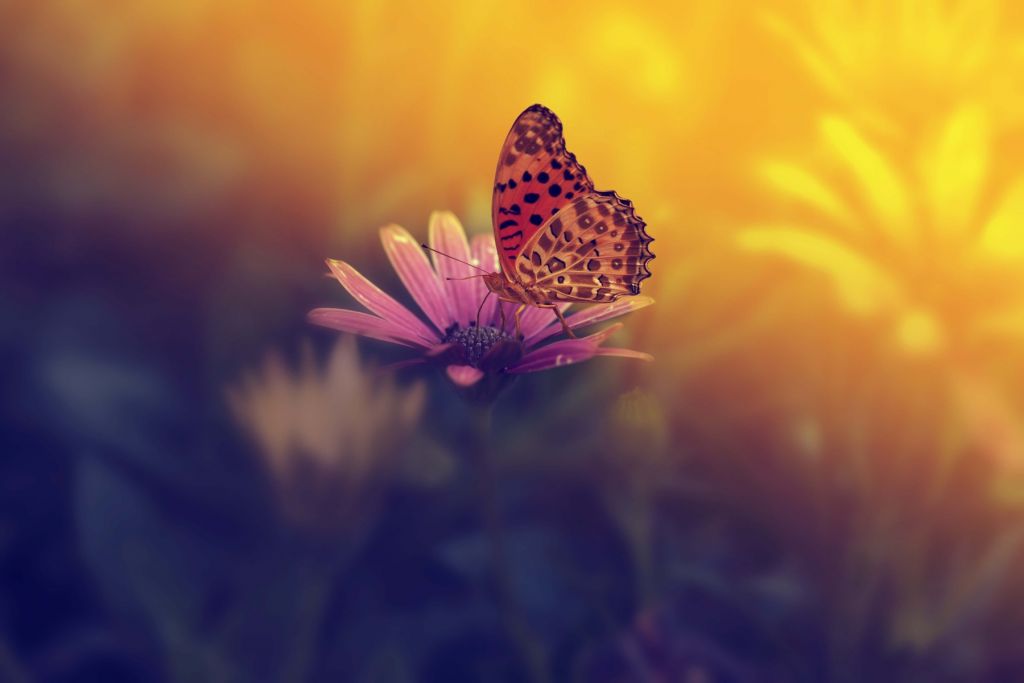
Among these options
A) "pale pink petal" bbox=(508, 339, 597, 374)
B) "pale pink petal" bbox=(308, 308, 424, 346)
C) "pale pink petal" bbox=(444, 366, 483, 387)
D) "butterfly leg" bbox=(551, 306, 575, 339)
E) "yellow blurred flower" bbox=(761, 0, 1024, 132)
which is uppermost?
"yellow blurred flower" bbox=(761, 0, 1024, 132)

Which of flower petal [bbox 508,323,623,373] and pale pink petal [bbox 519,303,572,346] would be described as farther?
pale pink petal [bbox 519,303,572,346]

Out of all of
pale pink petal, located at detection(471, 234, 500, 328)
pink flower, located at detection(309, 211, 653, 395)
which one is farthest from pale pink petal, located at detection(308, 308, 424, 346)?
pale pink petal, located at detection(471, 234, 500, 328)

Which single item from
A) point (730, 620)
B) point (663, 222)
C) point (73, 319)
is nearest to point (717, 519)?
point (730, 620)

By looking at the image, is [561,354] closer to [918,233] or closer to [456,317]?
[456,317]

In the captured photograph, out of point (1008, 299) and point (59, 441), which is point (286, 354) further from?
point (1008, 299)

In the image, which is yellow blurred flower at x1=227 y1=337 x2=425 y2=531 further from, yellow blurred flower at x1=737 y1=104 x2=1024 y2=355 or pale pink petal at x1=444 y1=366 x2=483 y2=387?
yellow blurred flower at x1=737 y1=104 x2=1024 y2=355

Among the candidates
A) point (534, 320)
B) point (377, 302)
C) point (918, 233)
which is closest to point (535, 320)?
point (534, 320)

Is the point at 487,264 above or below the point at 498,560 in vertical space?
above
